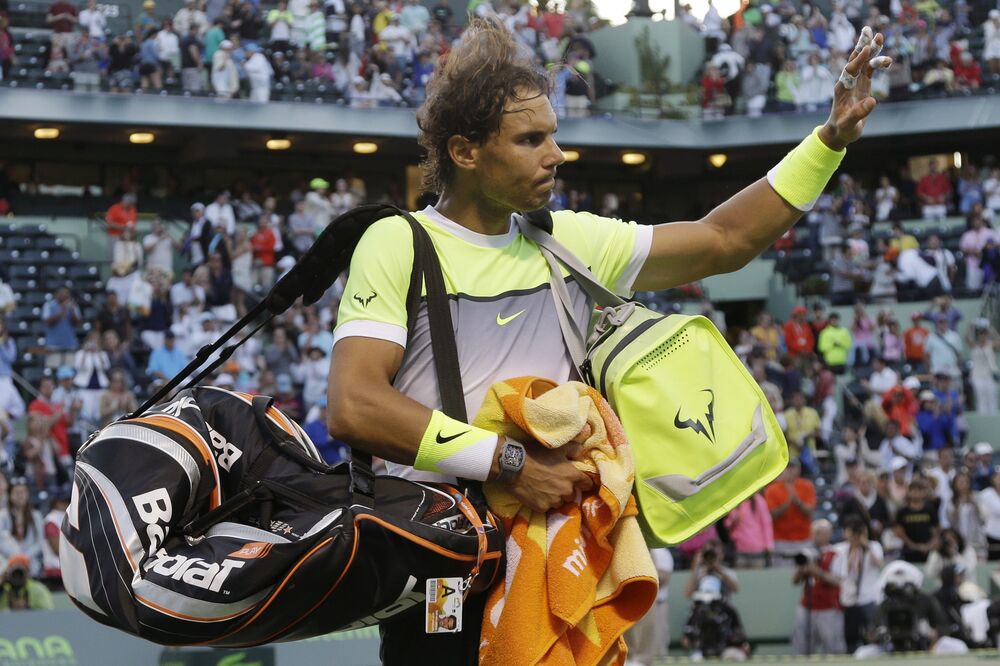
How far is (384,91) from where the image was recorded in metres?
21.5

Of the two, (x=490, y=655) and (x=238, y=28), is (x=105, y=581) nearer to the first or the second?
A: (x=490, y=655)

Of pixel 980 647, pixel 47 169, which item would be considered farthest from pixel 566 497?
pixel 47 169

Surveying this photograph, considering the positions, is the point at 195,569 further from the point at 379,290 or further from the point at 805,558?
the point at 805,558

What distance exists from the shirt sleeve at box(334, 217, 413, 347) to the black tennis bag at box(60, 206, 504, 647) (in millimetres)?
91

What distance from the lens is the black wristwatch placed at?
9.52ft

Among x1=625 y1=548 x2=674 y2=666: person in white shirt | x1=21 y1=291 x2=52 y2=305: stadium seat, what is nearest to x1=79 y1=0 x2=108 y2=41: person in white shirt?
x1=21 y1=291 x2=52 y2=305: stadium seat

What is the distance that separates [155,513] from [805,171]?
1.56 m

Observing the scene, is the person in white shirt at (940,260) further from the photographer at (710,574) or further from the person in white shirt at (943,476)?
the photographer at (710,574)

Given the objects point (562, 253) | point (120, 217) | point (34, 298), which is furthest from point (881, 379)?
point (562, 253)

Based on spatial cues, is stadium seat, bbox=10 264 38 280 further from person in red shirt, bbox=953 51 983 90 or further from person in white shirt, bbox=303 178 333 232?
person in red shirt, bbox=953 51 983 90

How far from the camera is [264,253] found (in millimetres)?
17328

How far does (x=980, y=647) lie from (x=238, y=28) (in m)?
13.0

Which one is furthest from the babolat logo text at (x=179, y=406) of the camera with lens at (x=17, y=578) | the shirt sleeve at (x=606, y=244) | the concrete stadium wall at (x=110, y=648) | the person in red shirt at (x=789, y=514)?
the person in red shirt at (x=789, y=514)

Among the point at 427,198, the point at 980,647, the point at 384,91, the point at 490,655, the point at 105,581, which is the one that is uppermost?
the point at 427,198
